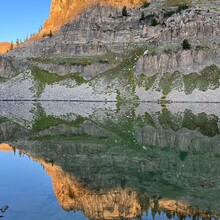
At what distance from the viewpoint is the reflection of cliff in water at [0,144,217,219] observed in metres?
27.5

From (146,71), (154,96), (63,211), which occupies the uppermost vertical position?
(146,71)

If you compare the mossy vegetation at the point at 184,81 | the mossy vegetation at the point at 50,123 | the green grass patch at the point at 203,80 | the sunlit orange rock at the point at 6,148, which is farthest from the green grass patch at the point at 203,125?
the mossy vegetation at the point at 184,81

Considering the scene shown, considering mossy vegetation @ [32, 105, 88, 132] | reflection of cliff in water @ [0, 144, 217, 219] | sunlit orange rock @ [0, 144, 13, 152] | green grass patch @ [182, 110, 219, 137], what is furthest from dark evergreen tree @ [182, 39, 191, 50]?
reflection of cliff in water @ [0, 144, 217, 219]

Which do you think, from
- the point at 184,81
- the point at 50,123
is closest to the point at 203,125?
the point at 50,123

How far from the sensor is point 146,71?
18725 centimetres

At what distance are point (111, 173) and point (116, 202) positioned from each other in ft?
33.2

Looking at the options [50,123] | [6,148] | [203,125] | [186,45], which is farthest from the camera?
[186,45]

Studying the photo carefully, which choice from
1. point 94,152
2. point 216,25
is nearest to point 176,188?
point 94,152

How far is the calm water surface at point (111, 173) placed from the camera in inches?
1123

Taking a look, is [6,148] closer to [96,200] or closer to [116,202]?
[96,200]

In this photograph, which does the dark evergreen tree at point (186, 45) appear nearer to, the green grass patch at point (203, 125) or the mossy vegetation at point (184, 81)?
the mossy vegetation at point (184, 81)

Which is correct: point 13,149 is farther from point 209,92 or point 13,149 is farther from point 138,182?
point 209,92

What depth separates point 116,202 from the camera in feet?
98.3

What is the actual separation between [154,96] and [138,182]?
137 m
